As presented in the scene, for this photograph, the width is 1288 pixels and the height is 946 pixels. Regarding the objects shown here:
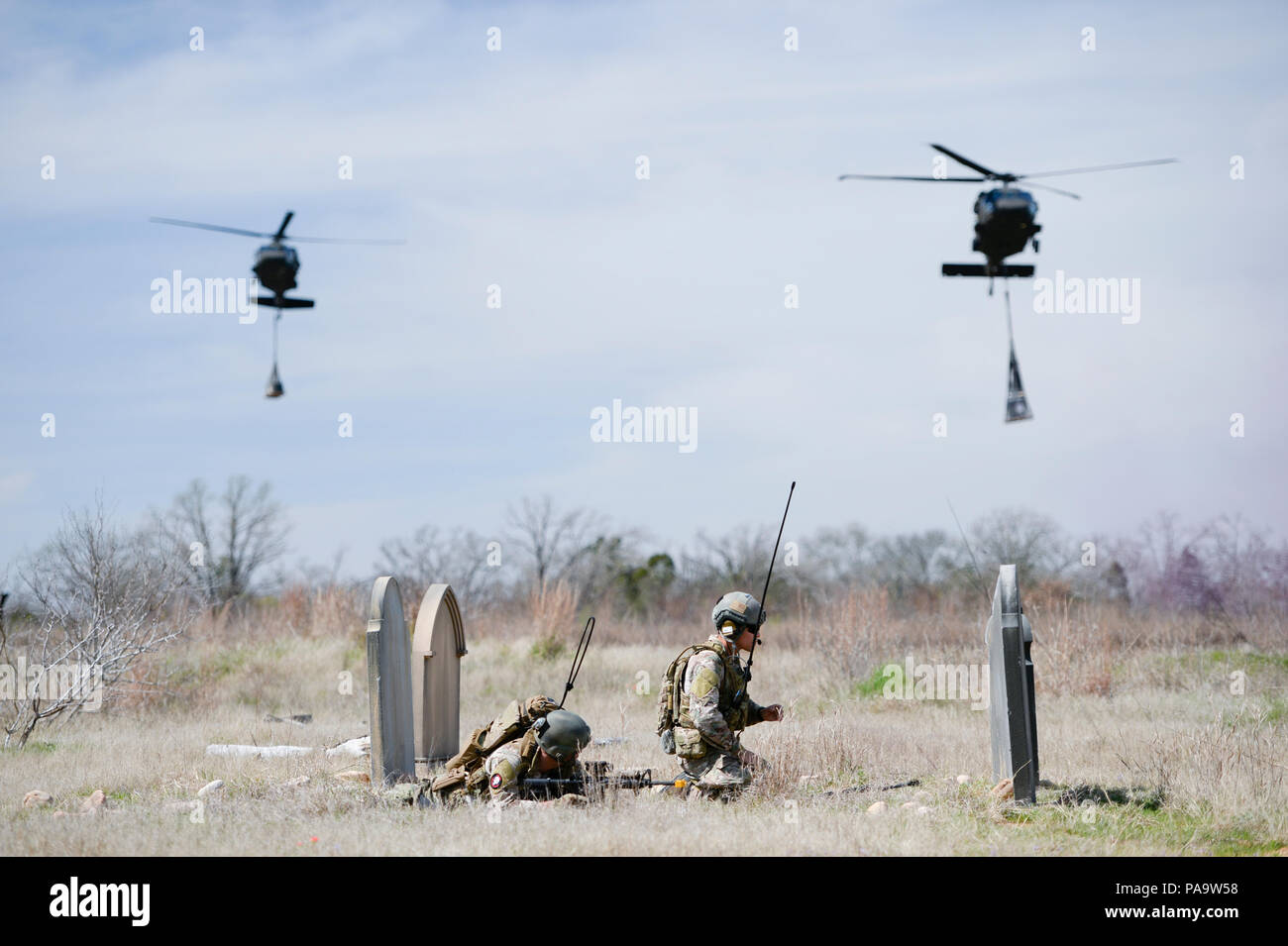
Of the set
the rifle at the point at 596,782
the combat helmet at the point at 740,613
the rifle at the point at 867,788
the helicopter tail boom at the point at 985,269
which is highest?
the helicopter tail boom at the point at 985,269

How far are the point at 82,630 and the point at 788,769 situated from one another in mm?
9425

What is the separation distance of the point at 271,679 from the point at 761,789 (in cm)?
1075

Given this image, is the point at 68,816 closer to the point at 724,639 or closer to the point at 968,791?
the point at 724,639

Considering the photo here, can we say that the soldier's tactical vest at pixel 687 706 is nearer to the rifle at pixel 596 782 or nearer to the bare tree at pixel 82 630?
the rifle at pixel 596 782

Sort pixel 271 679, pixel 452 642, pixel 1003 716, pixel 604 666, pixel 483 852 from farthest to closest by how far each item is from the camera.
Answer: pixel 604 666 < pixel 271 679 < pixel 452 642 < pixel 1003 716 < pixel 483 852

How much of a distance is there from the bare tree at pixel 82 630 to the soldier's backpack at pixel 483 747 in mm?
5961

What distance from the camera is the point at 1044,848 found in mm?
7641

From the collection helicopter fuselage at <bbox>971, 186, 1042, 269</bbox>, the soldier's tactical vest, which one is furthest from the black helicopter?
the soldier's tactical vest

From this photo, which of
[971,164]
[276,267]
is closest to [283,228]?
[276,267]

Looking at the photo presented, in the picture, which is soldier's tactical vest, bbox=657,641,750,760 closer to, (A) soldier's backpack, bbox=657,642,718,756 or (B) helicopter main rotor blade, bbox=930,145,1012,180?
(A) soldier's backpack, bbox=657,642,718,756

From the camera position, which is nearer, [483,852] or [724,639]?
[483,852]

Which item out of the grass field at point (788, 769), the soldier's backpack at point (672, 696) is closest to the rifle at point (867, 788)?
the grass field at point (788, 769)

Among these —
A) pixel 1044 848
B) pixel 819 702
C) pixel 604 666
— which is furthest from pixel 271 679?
pixel 1044 848

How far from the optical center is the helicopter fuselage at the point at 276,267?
14664mm
